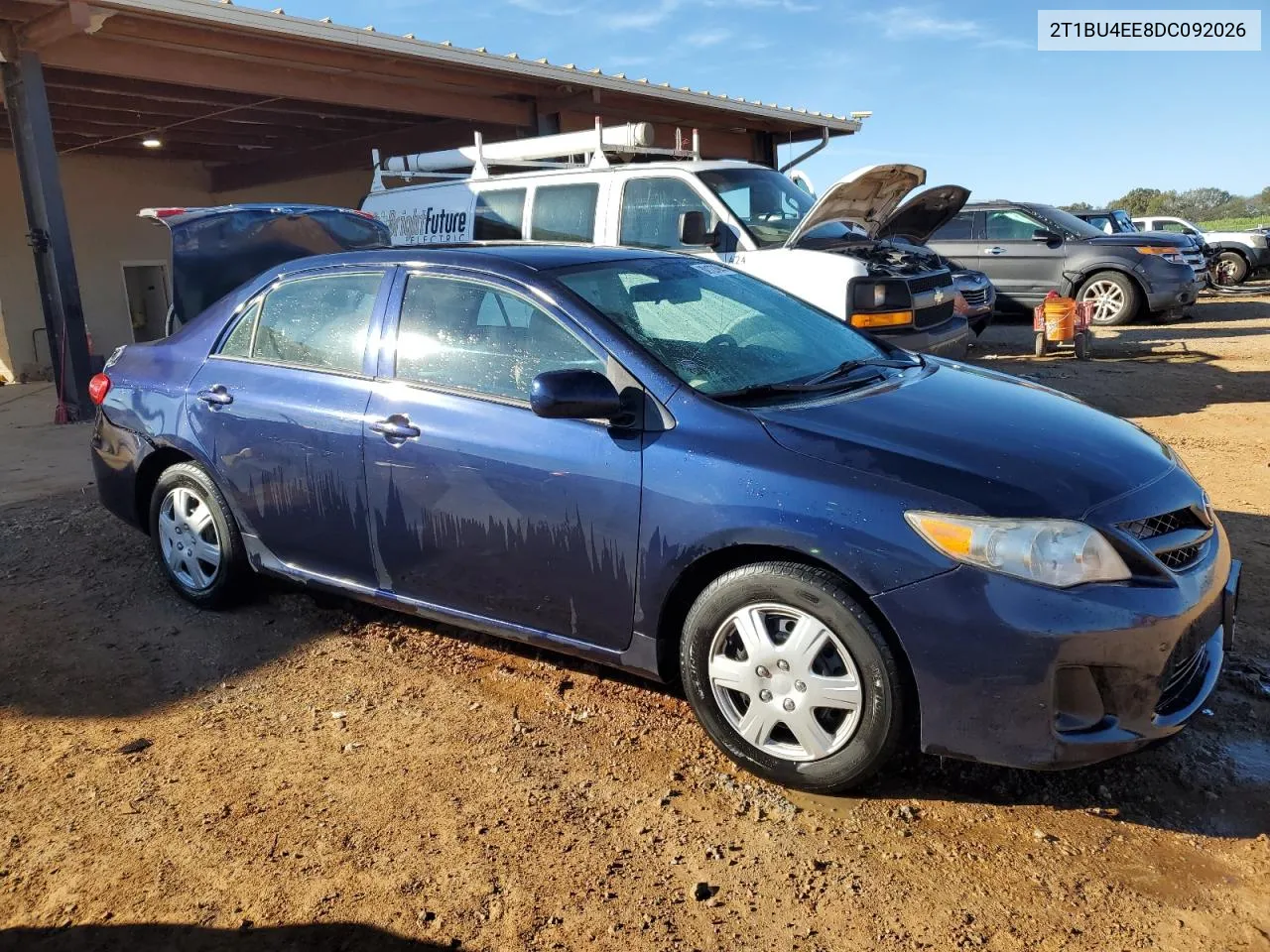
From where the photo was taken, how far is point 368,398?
360 centimetres

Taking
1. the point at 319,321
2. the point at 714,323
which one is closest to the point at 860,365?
the point at 714,323

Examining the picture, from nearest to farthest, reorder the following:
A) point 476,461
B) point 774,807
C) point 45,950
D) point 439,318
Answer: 1. point 45,950
2. point 774,807
3. point 476,461
4. point 439,318

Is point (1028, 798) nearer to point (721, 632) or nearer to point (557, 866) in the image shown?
point (721, 632)

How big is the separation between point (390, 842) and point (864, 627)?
143 centimetres

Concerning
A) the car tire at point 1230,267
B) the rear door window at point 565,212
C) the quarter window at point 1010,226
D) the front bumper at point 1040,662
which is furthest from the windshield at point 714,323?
the car tire at point 1230,267

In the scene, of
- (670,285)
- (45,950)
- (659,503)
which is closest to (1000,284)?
(670,285)

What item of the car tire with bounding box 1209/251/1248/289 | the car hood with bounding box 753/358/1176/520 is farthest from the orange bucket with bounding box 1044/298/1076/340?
the car tire with bounding box 1209/251/1248/289

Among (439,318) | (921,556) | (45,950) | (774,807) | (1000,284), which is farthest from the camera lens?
(1000,284)

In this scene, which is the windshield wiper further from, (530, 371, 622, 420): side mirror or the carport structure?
the carport structure

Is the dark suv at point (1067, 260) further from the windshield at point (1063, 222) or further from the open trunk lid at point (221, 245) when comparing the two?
the open trunk lid at point (221, 245)

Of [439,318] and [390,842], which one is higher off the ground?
[439,318]

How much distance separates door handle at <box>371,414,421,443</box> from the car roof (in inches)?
24.4

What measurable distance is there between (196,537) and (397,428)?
144cm

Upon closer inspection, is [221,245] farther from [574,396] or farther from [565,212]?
[574,396]
